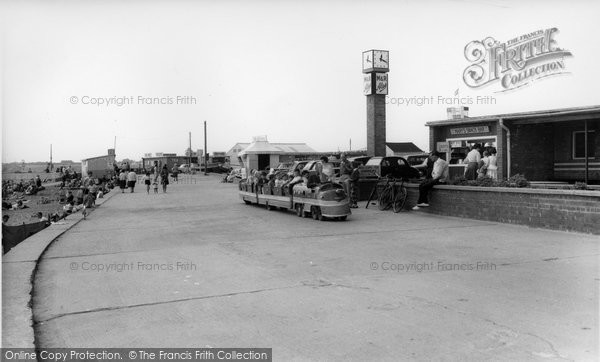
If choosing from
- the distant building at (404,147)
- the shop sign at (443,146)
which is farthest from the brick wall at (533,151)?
the distant building at (404,147)

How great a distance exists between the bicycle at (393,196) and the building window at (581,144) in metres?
9.74

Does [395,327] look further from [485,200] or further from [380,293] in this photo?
[485,200]

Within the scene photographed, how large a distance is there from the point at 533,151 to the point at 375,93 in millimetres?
7246

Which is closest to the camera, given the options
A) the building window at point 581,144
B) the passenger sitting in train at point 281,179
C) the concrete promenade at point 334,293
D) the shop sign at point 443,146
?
the concrete promenade at point 334,293

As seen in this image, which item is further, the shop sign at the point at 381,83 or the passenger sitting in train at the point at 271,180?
the shop sign at the point at 381,83

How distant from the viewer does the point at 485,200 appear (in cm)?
1391

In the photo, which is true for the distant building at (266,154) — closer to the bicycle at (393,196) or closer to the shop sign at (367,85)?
the shop sign at (367,85)

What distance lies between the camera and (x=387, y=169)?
22578 millimetres

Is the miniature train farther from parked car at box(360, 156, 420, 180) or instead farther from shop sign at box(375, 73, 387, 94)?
shop sign at box(375, 73, 387, 94)

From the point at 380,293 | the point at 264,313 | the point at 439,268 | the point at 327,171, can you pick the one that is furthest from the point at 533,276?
the point at 327,171

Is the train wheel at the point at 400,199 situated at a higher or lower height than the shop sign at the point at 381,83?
lower

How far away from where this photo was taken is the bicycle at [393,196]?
16.8 metres

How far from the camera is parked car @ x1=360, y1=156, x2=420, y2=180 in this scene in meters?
21.6

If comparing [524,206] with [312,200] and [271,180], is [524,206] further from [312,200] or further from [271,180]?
[271,180]
